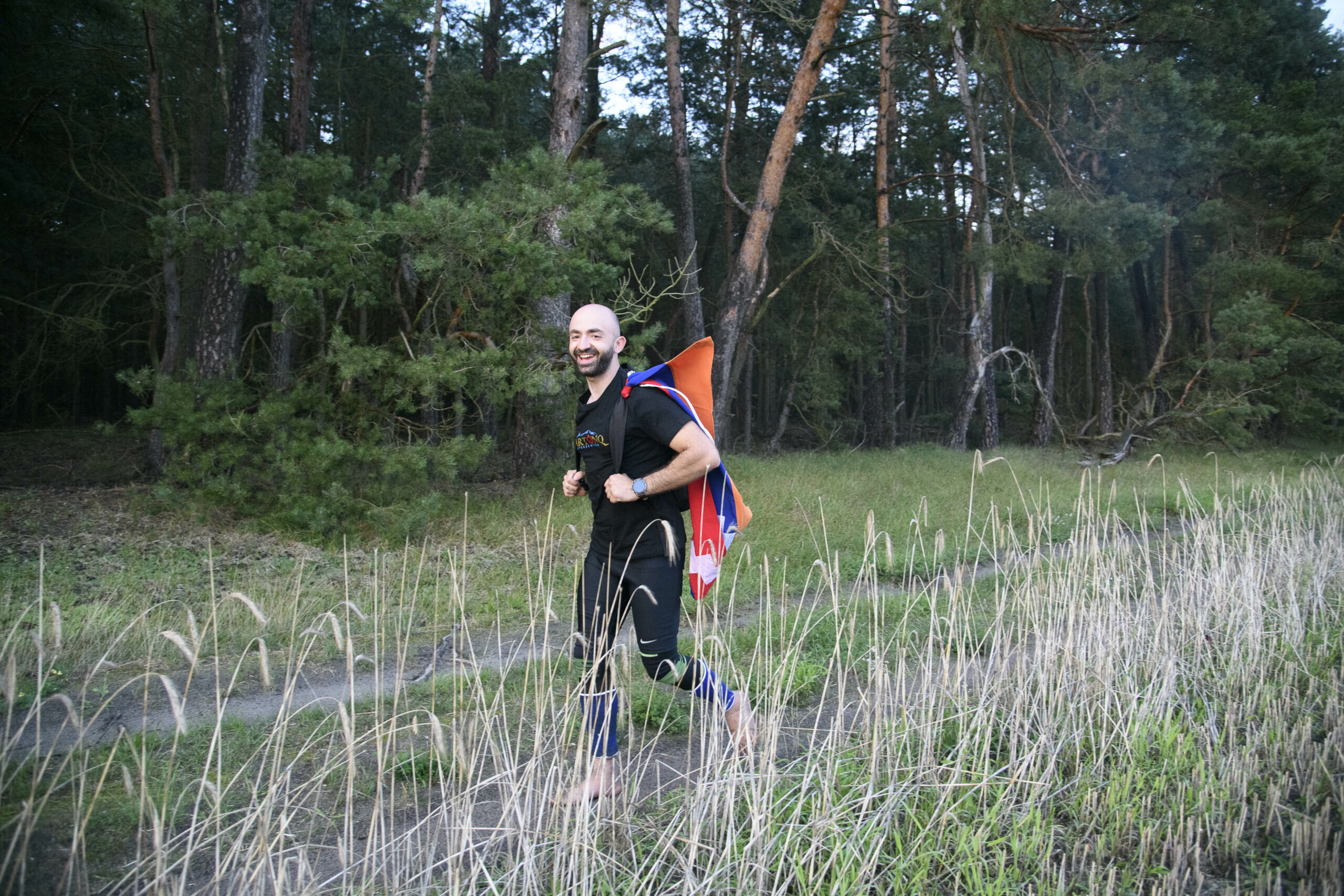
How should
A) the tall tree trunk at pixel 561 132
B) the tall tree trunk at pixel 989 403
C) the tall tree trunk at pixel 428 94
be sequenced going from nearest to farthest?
1. the tall tree trunk at pixel 561 132
2. the tall tree trunk at pixel 428 94
3. the tall tree trunk at pixel 989 403

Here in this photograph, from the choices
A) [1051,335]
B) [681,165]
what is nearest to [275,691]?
[681,165]

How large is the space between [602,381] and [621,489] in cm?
52

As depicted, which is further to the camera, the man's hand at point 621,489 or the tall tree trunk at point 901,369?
the tall tree trunk at point 901,369

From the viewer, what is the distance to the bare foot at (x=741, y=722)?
114 inches

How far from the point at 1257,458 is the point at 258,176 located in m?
17.8

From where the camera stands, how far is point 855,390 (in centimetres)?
3450

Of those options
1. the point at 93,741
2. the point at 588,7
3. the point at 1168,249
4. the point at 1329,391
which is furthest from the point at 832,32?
the point at 1168,249

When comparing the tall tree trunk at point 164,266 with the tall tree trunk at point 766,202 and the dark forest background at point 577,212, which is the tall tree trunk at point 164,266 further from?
the tall tree trunk at point 766,202

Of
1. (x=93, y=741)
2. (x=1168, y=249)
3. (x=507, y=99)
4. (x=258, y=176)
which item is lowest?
(x=93, y=741)

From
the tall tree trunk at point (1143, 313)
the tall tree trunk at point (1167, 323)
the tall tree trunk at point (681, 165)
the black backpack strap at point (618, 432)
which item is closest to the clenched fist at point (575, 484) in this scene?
the black backpack strap at point (618, 432)

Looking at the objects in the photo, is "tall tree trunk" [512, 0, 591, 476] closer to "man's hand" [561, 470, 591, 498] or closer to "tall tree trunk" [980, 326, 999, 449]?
"man's hand" [561, 470, 591, 498]

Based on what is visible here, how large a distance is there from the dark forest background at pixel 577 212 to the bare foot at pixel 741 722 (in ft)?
17.4

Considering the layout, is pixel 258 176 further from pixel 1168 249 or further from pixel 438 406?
pixel 1168 249

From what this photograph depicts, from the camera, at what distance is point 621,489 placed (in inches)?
121
